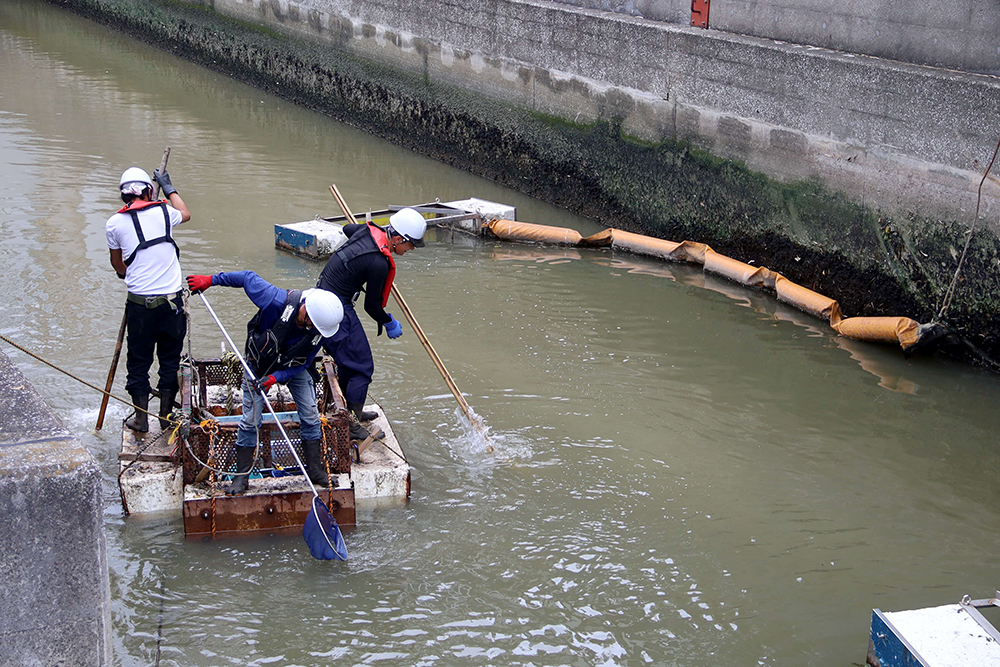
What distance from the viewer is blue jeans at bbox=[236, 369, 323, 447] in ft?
17.6

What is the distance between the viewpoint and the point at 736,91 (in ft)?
33.6

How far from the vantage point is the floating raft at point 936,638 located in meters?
4.10

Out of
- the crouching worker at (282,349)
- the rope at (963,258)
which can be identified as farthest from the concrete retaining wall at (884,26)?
the crouching worker at (282,349)

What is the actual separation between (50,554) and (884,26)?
29.4 feet

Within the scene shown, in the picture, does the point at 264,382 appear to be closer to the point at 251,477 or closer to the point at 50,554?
the point at 251,477

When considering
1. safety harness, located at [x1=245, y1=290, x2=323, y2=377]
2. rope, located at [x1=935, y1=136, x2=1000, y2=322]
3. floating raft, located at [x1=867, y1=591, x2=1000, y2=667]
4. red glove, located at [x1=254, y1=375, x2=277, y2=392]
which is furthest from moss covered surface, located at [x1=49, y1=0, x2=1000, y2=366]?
red glove, located at [x1=254, y1=375, x2=277, y2=392]

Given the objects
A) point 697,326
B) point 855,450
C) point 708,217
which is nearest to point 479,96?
point 708,217

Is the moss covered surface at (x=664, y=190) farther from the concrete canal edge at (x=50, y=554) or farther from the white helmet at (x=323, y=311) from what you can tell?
the concrete canal edge at (x=50, y=554)

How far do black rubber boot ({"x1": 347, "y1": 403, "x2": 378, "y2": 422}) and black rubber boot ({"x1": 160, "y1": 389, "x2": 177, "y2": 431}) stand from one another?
1.09 metres

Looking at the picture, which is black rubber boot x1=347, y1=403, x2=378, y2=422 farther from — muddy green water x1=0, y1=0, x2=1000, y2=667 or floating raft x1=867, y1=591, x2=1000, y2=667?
floating raft x1=867, y1=591, x2=1000, y2=667

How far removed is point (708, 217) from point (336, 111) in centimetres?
797

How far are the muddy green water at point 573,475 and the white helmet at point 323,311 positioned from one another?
1279 millimetres

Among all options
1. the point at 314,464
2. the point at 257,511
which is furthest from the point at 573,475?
the point at 257,511

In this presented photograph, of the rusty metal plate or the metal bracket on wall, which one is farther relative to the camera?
the metal bracket on wall
